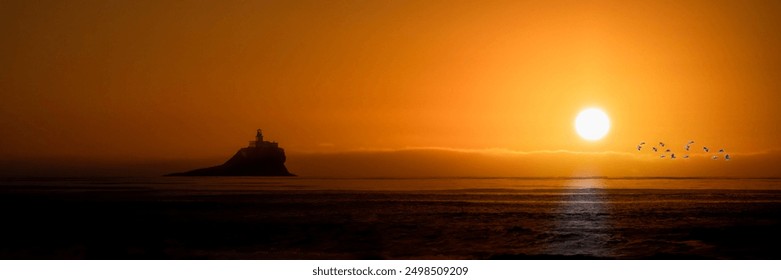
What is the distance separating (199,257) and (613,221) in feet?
82.9

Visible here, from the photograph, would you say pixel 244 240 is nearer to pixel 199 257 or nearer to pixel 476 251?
pixel 199 257

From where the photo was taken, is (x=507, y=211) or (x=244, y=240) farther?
(x=507, y=211)

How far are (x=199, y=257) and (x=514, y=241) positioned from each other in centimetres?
1291
